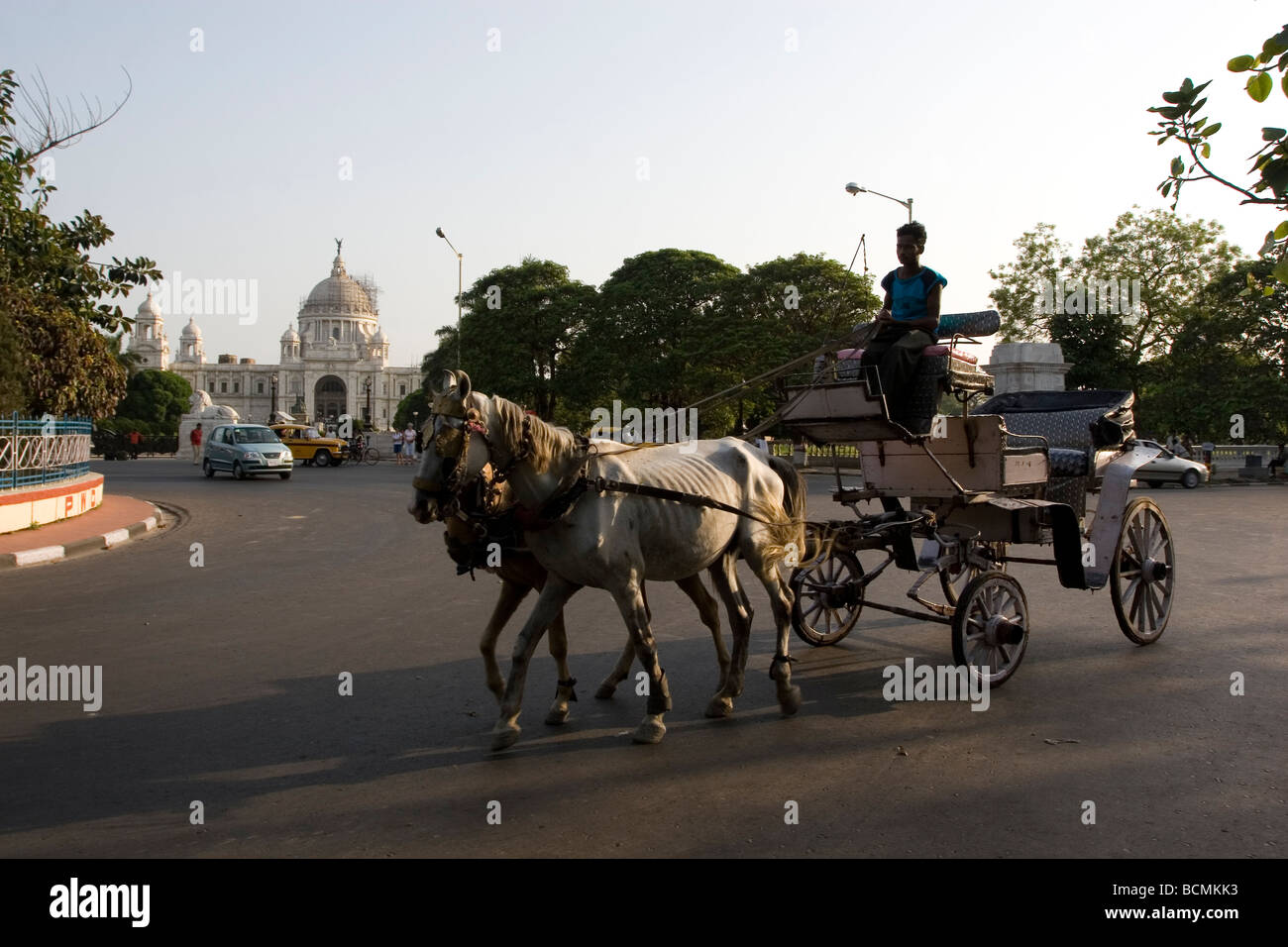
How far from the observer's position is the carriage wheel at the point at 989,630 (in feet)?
19.9

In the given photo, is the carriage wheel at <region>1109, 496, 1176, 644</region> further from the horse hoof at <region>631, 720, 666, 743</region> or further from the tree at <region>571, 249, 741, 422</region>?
the tree at <region>571, 249, 741, 422</region>

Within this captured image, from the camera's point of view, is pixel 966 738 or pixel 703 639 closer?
pixel 966 738

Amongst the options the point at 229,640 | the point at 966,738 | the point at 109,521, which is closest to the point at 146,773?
the point at 229,640

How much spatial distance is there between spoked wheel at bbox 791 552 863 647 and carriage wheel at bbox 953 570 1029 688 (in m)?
1.01

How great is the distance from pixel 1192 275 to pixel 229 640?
41278 millimetres

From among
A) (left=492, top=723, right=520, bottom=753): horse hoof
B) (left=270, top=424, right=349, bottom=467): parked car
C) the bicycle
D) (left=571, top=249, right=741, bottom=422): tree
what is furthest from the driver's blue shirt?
the bicycle

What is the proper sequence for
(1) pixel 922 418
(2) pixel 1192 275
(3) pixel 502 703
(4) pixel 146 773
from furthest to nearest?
(2) pixel 1192 275, (1) pixel 922 418, (3) pixel 502 703, (4) pixel 146 773

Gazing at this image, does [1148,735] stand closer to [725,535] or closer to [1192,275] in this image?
[725,535]

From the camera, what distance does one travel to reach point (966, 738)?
5172mm

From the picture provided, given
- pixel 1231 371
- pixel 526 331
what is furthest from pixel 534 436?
pixel 526 331

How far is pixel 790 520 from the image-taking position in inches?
248

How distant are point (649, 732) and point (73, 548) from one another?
35.4ft

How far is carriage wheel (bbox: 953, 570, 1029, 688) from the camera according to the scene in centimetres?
607

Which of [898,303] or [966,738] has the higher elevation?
[898,303]
